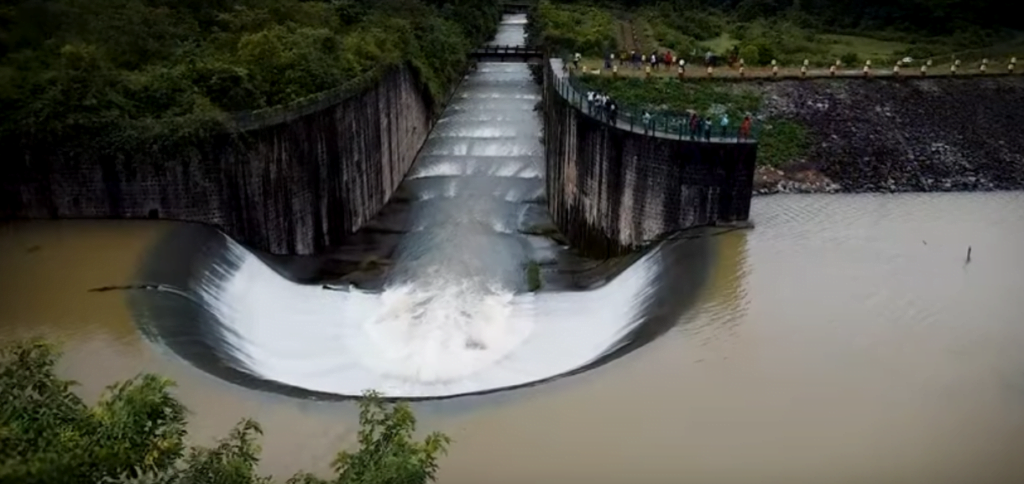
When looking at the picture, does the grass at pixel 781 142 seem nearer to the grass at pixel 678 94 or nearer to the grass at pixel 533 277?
the grass at pixel 678 94

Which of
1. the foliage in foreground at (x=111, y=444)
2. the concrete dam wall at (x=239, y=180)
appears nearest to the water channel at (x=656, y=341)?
the concrete dam wall at (x=239, y=180)

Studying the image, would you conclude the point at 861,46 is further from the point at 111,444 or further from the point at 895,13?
the point at 111,444

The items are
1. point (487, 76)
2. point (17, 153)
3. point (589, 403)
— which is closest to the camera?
point (589, 403)

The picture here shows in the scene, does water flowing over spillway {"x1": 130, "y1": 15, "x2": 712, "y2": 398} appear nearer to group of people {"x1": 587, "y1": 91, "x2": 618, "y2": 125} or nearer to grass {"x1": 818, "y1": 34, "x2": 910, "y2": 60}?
group of people {"x1": 587, "y1": 91, "x2": 618, "y2": 125}

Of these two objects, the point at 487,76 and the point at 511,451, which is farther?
the point at 487,76

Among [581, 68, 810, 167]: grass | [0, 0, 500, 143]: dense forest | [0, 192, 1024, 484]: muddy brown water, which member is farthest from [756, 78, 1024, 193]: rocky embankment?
[0, 0, 500, 143]: dense forest

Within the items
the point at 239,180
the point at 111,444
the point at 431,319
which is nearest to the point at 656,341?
the point at 431,319

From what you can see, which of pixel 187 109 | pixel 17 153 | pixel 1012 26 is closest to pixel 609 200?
pixel 187 109

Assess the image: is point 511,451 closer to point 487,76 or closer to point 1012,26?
point 487,76
